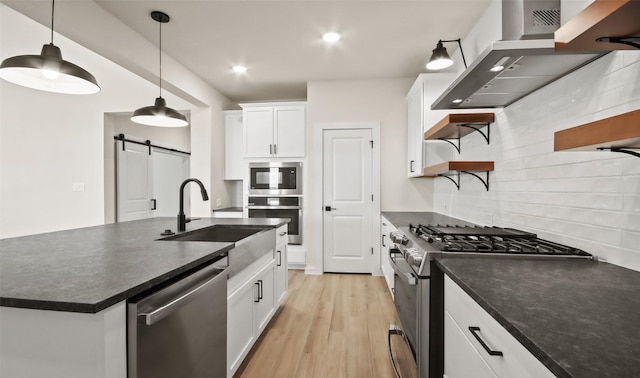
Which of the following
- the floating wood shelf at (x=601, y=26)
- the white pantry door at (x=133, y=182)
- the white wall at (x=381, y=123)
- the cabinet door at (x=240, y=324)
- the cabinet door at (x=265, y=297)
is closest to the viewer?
the floating wood shelf at (x=601, y=26)

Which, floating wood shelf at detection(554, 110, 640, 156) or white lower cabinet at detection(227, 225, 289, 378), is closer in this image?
floating wood shelf at detection(554, 110, 640, 156)

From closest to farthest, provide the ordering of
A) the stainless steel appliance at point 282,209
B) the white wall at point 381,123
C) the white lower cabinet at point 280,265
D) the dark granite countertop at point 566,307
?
1. the dark granite countertop at point 566,307
2. the white lower cabinet at point 280,265
3. the white wall at point 381,123
4. the stainless steel appliance at point 282,209

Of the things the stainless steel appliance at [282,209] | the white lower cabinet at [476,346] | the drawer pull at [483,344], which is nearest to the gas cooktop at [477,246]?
the white lower cabinet at [476,346]

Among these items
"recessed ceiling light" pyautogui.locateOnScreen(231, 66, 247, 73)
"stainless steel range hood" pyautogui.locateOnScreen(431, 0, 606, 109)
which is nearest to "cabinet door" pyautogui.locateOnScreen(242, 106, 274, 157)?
"recessed ceiling light" pyautogui.locateOnScreen(231, 66, 247, 73)

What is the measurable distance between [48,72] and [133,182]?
339 centimetres

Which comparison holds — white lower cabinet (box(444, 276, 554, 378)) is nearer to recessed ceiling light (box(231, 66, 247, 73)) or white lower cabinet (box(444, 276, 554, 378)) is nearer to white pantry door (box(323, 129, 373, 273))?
white pantry door (box(323, 129, 373, 273))

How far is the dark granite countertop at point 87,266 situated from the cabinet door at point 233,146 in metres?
2.82

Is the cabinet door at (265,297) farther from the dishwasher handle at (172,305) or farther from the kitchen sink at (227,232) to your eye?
the dishwasher handle at (172,305)

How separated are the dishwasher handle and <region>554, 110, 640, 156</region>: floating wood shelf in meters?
1.44

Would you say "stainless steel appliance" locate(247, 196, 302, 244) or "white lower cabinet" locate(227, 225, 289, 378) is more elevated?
"stainless steel appliance" locate(247, 196, 302, 244)

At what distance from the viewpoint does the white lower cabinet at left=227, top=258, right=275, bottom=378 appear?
5.36 feet

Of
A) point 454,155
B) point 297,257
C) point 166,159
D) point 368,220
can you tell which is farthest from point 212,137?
point 454,155

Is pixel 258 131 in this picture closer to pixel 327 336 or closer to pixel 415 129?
pixel 415 129

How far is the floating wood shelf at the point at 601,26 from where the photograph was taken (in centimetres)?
67
